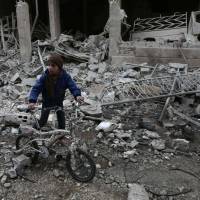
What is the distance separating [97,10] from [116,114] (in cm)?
1082

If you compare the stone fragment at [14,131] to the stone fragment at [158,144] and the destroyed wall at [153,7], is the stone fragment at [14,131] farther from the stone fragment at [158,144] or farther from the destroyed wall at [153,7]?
the destroyed wall at [153,7]

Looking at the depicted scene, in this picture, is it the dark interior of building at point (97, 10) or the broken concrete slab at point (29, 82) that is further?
the dark interior of building at point (97, 10)

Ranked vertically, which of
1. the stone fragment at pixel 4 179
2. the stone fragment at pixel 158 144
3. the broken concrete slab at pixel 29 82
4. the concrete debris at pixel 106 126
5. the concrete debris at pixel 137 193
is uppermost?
the broken concrete slab at pixel 29 82

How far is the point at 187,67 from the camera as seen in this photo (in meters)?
10.3

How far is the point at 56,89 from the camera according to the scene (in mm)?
5820

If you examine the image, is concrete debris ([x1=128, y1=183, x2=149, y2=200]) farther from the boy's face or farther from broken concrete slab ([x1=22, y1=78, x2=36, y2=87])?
broken concrete slab ([x1=22, y1=78, x2=36, y2=87])

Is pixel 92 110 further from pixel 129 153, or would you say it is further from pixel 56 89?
pixel 56 89

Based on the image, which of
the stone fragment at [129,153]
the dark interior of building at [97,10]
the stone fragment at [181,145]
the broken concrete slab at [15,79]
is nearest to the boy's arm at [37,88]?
the stone fragment at [129,153]

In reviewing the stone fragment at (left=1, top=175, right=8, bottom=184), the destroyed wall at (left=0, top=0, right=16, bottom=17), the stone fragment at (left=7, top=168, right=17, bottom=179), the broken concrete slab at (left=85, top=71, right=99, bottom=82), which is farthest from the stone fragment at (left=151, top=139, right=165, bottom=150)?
the destroyed wall at (left=0, top=0, right=16, bottom=17)

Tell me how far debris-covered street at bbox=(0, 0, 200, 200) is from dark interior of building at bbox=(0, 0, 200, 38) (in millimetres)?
4171

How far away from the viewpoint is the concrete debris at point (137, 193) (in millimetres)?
5250

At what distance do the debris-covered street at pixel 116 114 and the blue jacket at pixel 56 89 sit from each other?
1.54 feet

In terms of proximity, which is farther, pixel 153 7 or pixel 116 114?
pixel 153 7

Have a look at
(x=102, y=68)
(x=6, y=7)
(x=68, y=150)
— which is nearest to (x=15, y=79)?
(x=102, y=68)
